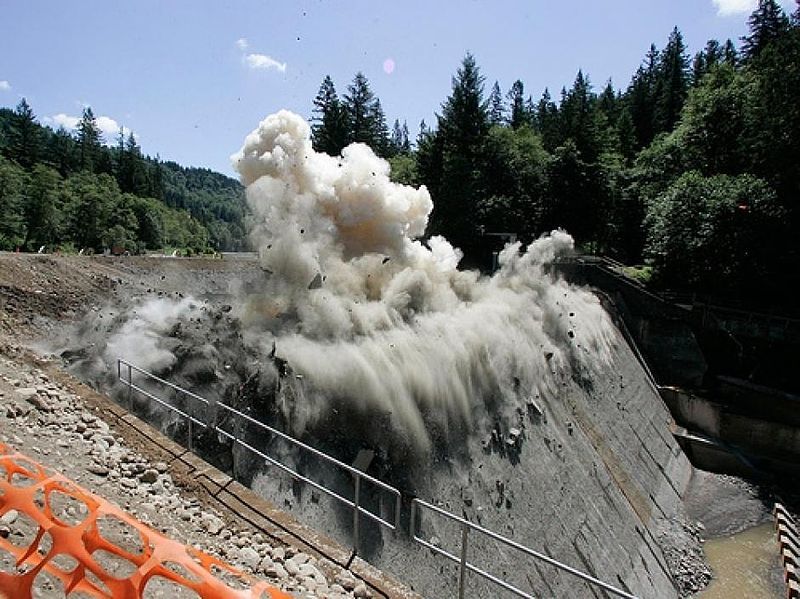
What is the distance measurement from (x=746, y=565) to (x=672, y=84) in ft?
254

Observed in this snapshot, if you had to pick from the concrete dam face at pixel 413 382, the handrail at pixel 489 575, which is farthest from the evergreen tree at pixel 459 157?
the handrail at pixel 489 575

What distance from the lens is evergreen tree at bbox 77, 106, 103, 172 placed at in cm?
9644

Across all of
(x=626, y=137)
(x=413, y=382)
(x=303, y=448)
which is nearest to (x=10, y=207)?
(x=413, y=382)

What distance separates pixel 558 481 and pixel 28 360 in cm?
1535

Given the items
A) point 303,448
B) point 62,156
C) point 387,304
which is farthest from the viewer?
point 62,156

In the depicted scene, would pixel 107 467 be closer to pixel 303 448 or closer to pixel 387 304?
pixel 303 448

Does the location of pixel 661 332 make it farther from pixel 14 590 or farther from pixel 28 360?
pixel 14 590

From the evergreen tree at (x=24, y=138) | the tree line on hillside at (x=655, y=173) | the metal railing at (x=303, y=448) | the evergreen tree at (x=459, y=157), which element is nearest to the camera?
the metal railing at (x=303, y=448)

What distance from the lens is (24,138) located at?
83.1 meters

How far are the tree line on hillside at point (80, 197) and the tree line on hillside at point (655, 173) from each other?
18.5 m

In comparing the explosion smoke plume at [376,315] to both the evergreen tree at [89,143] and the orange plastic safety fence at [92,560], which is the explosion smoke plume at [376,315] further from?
the evergreen tree at [89,143]

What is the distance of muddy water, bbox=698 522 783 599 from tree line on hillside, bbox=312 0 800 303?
1564 cm

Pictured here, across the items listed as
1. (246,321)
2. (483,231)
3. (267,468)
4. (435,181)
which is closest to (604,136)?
(435,181)

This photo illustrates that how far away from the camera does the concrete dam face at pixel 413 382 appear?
12672mm
